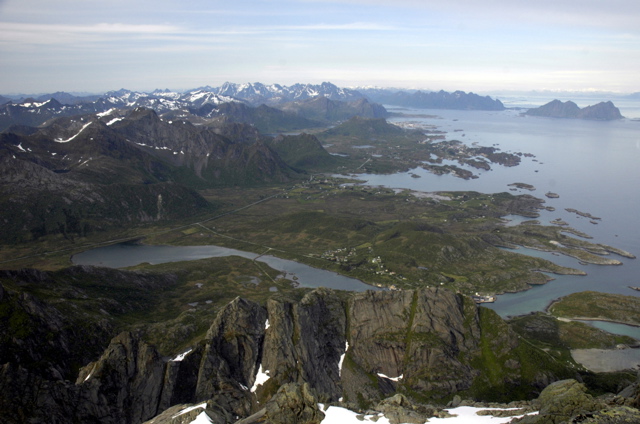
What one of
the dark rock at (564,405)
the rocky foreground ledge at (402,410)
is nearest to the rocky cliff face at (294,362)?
the rocky foreground ledge at (402,410)

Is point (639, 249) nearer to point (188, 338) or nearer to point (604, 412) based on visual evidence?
point (604, 412)

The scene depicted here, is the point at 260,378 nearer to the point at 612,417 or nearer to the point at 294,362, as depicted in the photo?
the point at 294,362

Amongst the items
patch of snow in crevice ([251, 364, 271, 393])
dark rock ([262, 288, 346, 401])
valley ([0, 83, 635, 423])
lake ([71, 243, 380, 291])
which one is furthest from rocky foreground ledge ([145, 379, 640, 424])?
lake ([71, 243, 380, 291])

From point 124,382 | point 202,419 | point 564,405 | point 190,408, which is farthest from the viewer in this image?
point 124,382

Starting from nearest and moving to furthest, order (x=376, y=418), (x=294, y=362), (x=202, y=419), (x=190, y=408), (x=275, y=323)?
(x=202, y=419)
(x=376, y=418)
(x=190, y=408)
(x=294, y=362)
(x=275, y=323)

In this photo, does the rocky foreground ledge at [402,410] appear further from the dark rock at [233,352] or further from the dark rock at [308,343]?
the dark rock at [308,343]

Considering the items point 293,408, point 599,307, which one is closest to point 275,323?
point 293,408

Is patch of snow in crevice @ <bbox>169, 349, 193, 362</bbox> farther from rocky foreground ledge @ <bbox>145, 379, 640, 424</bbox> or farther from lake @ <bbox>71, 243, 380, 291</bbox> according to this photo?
lake @ <bbox>71, 243, 380, 291</bbox>
